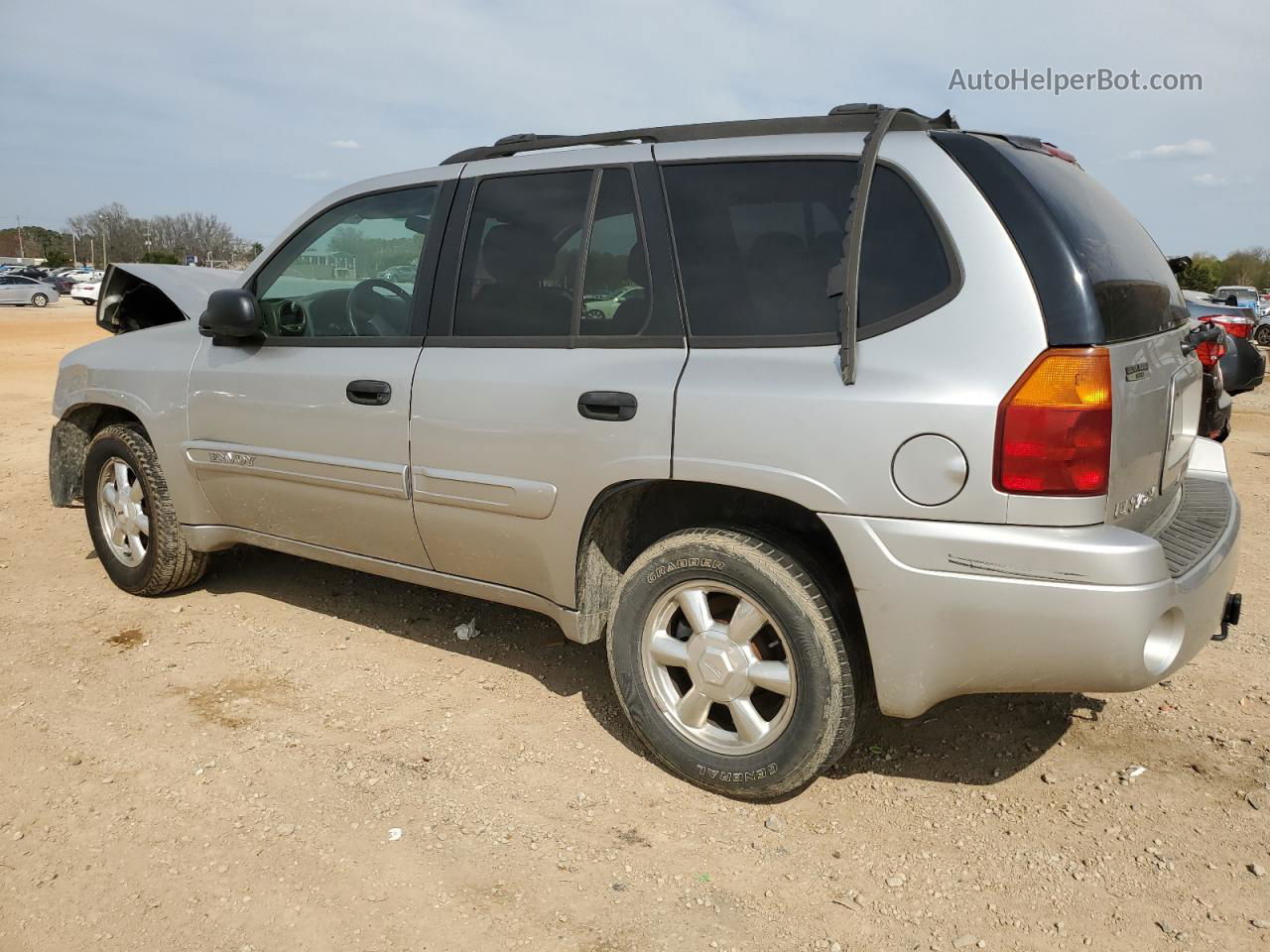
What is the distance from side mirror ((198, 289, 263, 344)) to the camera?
4082 millimetres

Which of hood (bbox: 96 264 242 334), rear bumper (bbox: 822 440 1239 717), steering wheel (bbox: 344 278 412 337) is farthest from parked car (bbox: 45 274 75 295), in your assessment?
rear bumper (bbox: 822 440 1239 717)

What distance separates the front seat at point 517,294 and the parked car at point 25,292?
4404cm

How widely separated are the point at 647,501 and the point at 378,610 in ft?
6.52

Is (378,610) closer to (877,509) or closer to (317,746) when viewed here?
(317,746)

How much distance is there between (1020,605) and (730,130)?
67.5 inches

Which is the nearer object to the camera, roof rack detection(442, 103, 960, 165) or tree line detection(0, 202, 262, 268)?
roof rack detection(442, 103, 960, 165)

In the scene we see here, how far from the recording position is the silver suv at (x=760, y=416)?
2.60 m

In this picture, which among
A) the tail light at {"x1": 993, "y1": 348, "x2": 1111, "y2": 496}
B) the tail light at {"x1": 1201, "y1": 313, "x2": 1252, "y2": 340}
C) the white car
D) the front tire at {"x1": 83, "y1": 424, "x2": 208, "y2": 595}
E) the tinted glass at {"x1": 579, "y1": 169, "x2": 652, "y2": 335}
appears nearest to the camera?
the tail light at {"x1": 993, "y1": 348, "x2": 1111, "y2": 496}

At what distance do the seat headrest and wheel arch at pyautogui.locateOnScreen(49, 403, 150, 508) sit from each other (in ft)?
8.54

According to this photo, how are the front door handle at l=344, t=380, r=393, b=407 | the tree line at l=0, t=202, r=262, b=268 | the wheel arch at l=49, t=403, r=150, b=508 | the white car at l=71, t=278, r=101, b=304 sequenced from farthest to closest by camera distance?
the tree line at l=0, t=202, r=262, b=268, the white car at l=71, t=278, r=101, b=304, the wheel arch at l=49, t=403, r=150, b=508, the front door handle at l=344, t=380, r=393, b=407

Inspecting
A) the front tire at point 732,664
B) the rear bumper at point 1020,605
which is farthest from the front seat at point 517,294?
the rear bumper at point 1020,605

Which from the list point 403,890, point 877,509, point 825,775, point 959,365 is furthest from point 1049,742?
point 403,890

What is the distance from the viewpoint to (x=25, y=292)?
40.8m

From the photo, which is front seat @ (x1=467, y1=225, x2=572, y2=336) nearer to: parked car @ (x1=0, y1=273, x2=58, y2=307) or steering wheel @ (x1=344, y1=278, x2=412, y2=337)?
steering wheel @ (x1=344, y1=278, x2=412, y2=337)
